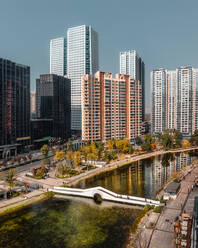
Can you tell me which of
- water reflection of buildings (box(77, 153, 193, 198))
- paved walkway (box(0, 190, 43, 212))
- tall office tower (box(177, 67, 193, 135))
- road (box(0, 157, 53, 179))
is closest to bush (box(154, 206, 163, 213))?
water reflection of buildings (box(77, 153, 193, 198))

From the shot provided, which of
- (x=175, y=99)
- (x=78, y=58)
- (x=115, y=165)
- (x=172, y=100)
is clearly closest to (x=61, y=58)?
(x=78, y=58)

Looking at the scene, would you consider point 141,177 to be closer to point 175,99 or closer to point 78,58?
point 175,99

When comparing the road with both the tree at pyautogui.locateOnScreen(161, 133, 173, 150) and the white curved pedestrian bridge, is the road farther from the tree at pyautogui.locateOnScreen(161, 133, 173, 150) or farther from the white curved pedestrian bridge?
the tree at pyautogui.locateOnScreen(161, 133, 173, 150)

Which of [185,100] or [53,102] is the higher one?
[185,100]

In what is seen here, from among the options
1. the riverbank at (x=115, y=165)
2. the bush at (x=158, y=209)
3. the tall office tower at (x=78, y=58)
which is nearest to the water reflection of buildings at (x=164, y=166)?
the riverbank at (x=115, y=165)

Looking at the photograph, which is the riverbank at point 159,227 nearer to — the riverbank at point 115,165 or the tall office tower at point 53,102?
the riverbank at point 115,165
